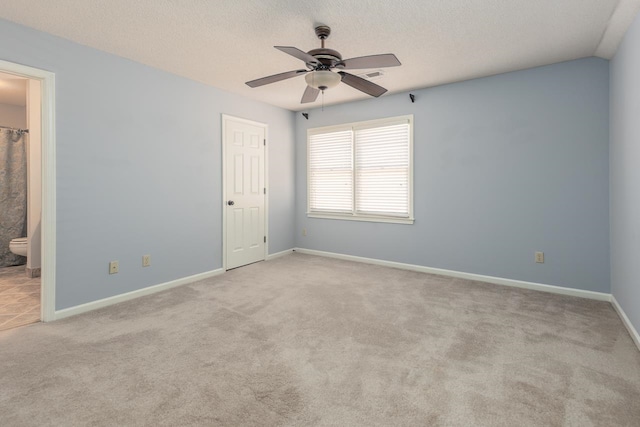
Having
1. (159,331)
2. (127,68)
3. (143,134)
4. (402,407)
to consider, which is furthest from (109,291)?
(402,407)

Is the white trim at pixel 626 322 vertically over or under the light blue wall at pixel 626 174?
under

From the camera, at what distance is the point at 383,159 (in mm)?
4820

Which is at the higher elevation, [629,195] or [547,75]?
[547,75]

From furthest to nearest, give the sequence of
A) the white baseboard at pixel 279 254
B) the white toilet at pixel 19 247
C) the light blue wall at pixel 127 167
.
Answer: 1. the white baseboard at pixel 279 254
2. the white toilet at pixel 19 247
3. the light blue wall at pixel 127 167

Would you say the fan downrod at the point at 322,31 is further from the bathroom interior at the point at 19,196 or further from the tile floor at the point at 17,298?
the tile floor at the point at 17,298

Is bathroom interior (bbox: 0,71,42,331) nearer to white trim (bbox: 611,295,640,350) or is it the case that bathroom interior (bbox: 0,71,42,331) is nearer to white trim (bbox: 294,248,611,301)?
white trim (bbox: 294,248,611,301)

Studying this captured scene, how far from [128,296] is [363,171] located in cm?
346

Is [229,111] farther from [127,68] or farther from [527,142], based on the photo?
[527,142]

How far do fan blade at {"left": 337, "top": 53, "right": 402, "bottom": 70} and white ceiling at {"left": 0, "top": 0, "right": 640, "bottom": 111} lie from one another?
38 cm

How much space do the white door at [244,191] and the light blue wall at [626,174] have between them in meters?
4.15

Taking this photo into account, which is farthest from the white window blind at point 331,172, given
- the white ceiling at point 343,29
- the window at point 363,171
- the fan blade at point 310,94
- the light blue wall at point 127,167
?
the fan blade at point 310,94

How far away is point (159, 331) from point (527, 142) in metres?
4.16

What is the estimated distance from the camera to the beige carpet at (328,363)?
1684 mm

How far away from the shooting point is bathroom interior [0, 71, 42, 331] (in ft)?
12.3
